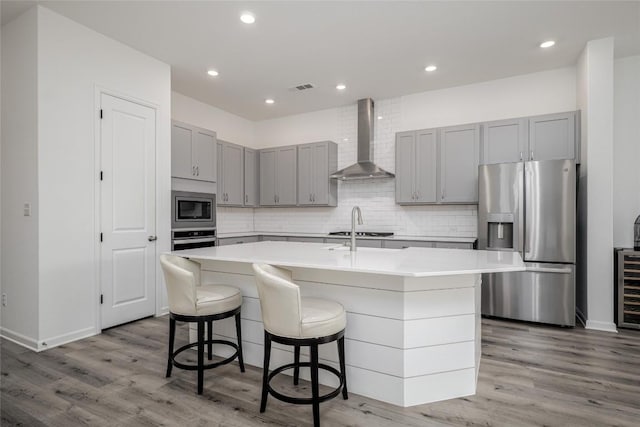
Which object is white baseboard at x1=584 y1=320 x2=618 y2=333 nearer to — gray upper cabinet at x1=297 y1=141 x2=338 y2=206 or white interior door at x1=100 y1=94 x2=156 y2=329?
gray upper cabinet at x1=297 y1=141 x2=338 y2=206

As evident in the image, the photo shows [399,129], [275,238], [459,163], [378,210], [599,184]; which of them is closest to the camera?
[599,184]

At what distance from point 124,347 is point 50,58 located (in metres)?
2.66

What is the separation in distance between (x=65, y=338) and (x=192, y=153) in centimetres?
253

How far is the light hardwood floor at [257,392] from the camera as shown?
1.99 m

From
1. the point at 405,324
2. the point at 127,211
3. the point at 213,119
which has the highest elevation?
the point at 213,119

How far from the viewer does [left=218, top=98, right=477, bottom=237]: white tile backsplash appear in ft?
16.1

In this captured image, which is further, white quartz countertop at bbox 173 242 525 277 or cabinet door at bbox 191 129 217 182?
cabinet door at bbox 191 129 217 182

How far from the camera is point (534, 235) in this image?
378cm

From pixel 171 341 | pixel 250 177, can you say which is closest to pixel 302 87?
pixel 250 177

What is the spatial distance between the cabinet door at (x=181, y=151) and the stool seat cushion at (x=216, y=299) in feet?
7.75

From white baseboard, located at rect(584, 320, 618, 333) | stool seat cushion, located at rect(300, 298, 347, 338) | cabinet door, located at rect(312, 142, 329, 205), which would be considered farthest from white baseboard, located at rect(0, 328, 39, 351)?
white baseboard, located at rect(584, 320, 618, 333)

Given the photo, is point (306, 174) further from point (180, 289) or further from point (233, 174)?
point (180, 289)

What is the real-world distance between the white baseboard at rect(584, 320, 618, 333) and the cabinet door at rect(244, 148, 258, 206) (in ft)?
15.9

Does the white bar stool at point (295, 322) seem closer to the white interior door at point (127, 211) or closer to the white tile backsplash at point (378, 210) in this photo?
the white interior door at point (127, 211)
